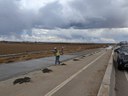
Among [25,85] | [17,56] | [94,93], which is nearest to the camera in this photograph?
[94,93]

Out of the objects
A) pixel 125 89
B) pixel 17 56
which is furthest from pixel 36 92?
pixel 17 56

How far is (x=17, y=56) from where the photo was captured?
130 feet

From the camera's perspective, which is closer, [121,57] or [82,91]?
[82,91]

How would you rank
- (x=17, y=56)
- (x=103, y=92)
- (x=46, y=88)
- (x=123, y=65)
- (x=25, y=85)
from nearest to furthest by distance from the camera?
(x=103, y=92) → (x=46, y=88) → (x=25, y=85) → (x=123, y=65) → (x=17, y=56)

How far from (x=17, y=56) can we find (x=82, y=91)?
29.0 m

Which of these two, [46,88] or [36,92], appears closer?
[36,92]

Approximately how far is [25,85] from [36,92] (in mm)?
2154

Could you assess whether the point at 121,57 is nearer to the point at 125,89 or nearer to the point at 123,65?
the point at 123,65

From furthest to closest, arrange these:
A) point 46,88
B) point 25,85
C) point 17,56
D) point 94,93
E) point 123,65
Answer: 1. point 17,56
2. point 123,65
3. point 25,85
4. point 46,88
5. point 94,93

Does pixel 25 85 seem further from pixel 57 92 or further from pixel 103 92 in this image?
pixel 103 92

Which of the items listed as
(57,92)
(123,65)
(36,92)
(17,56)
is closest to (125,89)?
(57,92)

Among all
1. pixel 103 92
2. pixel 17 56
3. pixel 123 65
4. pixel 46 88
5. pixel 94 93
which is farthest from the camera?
pixel 17 56

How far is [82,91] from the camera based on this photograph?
11555 mm

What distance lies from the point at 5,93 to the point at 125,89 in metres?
5.24
